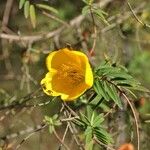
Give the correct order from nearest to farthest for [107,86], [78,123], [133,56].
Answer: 1. [107,86]
2. [78,123]
3. [133,56]

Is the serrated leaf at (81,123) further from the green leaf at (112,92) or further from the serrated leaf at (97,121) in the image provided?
the green leaf at (112,92)

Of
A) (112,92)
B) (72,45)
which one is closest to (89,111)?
(112,92)

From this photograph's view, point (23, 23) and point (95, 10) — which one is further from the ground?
point (95, 10)

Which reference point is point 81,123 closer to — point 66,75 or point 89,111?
point 89,111

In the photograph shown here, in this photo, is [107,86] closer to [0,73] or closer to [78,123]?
[78,123]

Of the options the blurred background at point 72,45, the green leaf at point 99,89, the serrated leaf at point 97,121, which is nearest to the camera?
the green leaf at point 99,89

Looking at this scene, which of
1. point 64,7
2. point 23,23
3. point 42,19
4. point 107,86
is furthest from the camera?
point 23,23

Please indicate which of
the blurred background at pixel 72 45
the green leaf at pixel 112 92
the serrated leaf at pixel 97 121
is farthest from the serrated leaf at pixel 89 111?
the blurred background at pixel 72 45

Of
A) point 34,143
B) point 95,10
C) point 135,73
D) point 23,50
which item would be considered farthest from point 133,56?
point 95,10

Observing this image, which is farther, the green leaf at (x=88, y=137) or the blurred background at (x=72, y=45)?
the blurred background at (x=72, y=45)
